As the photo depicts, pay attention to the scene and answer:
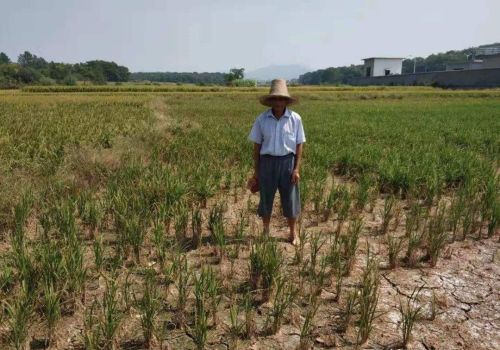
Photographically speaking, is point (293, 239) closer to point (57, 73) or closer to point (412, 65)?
point (57, 73)

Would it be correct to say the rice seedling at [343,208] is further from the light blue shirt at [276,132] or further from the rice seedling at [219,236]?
the rice seedling at [219,236]

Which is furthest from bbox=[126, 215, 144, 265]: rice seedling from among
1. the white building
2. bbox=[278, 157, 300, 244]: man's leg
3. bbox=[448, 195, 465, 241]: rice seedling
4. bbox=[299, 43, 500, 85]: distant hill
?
bbox=[299, 43, 500, 85]: distant hill

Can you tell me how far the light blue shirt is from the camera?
13.5ft

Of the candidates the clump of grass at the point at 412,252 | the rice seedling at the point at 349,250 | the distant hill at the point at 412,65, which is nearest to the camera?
the rice seedling at the point at 349,250

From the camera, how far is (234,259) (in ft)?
13.0

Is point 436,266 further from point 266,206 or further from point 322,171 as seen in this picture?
point 322,171

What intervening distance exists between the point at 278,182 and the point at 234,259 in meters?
0.97

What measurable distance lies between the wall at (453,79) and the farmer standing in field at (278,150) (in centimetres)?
4558

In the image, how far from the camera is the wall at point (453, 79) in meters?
41.6

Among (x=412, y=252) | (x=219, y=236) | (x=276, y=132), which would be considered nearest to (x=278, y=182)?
(x=276, y=132)

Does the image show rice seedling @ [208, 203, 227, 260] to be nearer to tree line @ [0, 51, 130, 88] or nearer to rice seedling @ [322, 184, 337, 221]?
rice seedling @ [322, 184, 337, 221]

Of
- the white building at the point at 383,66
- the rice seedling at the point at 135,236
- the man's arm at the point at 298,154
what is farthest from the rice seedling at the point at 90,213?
the white building at the point at 383,66

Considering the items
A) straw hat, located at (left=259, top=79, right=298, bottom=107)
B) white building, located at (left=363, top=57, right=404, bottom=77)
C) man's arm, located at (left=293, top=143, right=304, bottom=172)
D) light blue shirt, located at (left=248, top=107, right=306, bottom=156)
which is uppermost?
white building, located at (left=363, top=57, right=404, bottom=77)

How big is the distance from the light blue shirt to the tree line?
6744 cm
